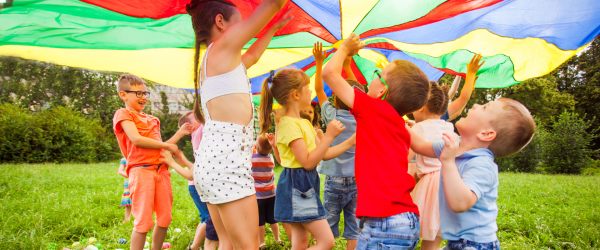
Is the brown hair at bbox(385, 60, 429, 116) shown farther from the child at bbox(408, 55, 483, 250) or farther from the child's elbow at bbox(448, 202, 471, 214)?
the child at bbox(408, 55, 483, 250)

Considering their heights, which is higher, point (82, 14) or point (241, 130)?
point (82, 14)

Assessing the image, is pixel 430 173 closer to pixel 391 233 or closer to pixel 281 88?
pixel 391 233

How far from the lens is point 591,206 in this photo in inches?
185

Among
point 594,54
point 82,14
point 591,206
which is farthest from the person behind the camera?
point 594,54

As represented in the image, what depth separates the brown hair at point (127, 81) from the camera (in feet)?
9.15

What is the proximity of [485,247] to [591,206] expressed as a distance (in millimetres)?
4815

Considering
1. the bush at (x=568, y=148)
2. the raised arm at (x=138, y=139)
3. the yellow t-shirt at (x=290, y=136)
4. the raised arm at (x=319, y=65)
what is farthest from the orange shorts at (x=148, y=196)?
the bush at (x=568, y=148)

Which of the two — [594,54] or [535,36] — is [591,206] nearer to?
[535,36]

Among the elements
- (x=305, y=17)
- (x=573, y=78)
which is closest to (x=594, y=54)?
(x=573, y=78)

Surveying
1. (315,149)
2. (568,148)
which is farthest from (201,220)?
(568,148)

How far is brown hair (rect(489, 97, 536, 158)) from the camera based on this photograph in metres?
1.52

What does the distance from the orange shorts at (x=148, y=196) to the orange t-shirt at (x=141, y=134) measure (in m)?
0.06

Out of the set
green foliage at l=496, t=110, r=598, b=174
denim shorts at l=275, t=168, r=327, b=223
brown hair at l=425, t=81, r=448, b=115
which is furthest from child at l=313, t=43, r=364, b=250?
green foliage at l=496, t=110, r=598, b=174

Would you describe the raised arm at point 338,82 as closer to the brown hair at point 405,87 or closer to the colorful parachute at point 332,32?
the brown hair at point 405,87
